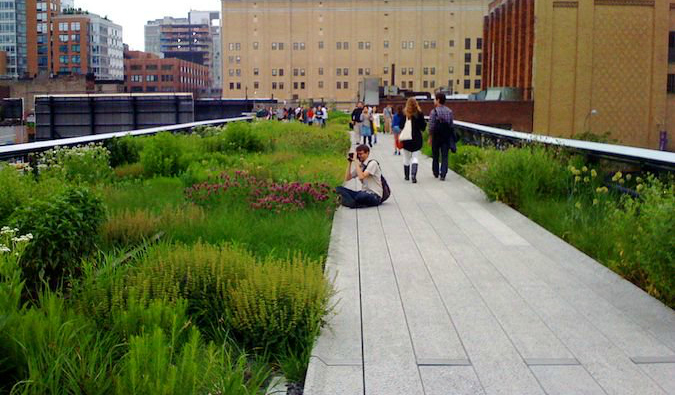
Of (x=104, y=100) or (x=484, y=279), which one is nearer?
(x=484, y=279)

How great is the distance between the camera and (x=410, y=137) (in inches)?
736

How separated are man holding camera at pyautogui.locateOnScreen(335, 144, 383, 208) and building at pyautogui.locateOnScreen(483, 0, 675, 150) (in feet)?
209

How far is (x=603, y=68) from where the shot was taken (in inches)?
3113

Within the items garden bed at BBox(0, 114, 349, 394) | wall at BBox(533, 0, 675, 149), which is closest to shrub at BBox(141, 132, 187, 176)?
garden bed at BBox(0, 114, 349, 394)

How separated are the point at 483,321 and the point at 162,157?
1225 centimetres

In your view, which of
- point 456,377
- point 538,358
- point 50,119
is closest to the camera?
point 456,377

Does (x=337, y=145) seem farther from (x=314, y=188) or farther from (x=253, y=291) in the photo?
(x=253, y=291)

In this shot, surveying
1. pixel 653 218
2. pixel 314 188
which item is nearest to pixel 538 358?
pixel 653 218

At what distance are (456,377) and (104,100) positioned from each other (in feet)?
158

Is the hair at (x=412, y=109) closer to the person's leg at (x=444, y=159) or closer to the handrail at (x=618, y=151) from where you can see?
A: the person's leg at (x=444, y=159)

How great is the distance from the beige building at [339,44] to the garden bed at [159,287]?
12480 cm

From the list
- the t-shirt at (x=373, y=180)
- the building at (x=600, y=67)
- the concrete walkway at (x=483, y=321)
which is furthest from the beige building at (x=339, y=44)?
the concrete walkway at (x=483, y=321)

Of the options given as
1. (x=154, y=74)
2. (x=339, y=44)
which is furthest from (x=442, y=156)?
(x=154, y=74)

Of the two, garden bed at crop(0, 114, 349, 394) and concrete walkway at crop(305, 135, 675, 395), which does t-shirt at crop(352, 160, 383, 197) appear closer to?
garden bed at crop(0, 114, 349, 394)
